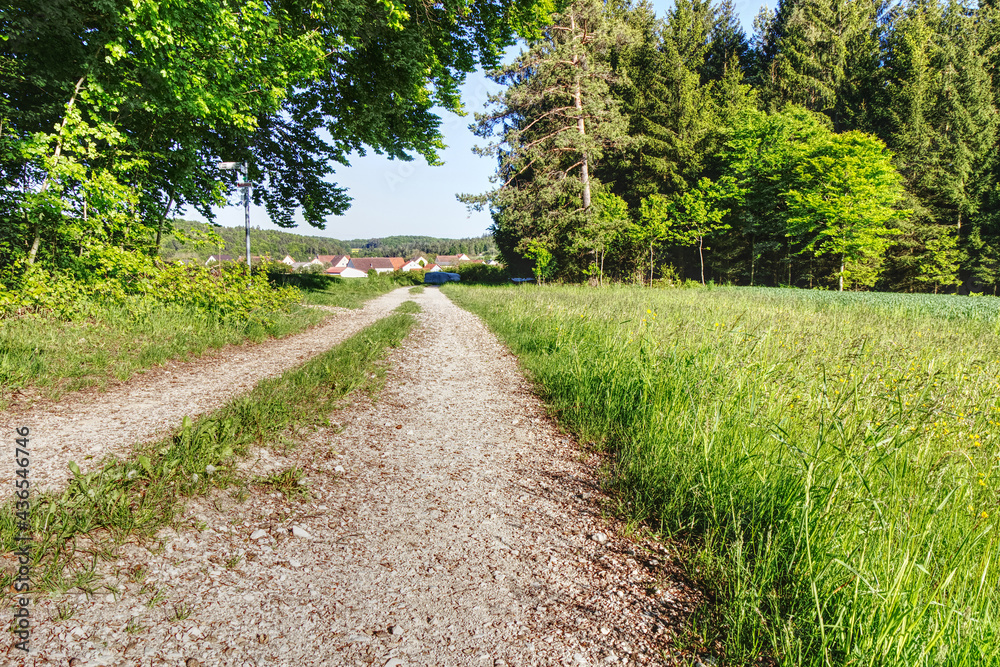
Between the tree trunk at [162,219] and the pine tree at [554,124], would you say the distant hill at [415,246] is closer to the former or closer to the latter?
the pine tree at [554,124]

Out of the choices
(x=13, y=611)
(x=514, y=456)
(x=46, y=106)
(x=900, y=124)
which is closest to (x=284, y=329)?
(x=46, y=106)

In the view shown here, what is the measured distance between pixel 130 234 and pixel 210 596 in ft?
28.0

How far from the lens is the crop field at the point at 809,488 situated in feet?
5.51

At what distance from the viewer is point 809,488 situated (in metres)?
2.06

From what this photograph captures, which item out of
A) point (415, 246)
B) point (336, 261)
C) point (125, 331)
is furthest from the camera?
point (415, 246)

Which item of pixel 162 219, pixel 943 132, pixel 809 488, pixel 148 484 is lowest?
pixel 148 484

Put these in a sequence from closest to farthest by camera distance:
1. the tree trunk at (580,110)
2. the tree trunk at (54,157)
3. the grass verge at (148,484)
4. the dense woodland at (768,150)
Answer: the grass verge at (148,484) → the tree trunk at (54,157) → the tree trunk at (580,110) → the dense woodland at (768,150)

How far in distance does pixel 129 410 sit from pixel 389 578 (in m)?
3.66

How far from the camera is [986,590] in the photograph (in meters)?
1.91

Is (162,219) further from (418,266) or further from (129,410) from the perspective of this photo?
(418,266)

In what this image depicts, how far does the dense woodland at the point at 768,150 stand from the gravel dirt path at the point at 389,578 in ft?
75.4

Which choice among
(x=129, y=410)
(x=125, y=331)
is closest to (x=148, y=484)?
(x=129, y=410)

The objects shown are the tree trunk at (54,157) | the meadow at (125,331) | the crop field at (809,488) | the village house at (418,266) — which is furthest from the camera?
the village house at (418,266)

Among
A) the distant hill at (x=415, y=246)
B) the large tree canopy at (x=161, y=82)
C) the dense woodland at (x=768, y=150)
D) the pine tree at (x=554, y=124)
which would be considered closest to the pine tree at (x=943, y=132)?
the dense woodland at (x=768, y=150)
